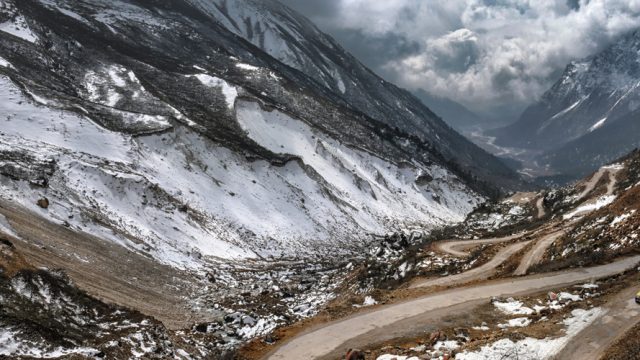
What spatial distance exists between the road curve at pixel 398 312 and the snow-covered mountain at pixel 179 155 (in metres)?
23.6

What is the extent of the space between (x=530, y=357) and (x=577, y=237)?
72.5 feet

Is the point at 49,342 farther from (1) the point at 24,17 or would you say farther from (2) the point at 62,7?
(2) the point at 62,7

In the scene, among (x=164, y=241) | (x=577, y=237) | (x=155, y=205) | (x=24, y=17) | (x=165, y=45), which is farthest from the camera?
(x=165, y=45)

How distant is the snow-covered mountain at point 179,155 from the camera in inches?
1948

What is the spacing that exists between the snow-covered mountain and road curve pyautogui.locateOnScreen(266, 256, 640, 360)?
23591 millimetres

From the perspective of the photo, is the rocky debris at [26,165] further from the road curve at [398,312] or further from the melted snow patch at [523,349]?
the melted snow patch at [523,349]

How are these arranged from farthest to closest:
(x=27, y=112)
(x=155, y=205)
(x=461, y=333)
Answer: (x=27, y=112) → (x=155, y=205) → (x=461, y=333)

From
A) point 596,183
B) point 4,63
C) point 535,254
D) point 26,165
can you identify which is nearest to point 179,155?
point 26,165

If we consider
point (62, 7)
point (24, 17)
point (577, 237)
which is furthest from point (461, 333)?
point (62, 7)

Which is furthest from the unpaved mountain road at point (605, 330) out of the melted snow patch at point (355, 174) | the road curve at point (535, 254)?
the melted snow patch at point (355, 174)

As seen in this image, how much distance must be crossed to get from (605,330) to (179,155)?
57.2 metres

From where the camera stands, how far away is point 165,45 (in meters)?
146

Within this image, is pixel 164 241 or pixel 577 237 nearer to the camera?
pixel 577 237

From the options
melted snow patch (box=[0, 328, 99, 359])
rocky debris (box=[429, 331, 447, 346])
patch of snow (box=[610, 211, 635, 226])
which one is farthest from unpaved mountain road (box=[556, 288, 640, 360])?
melted snow patch (box=[0, 328, 99, 359])
